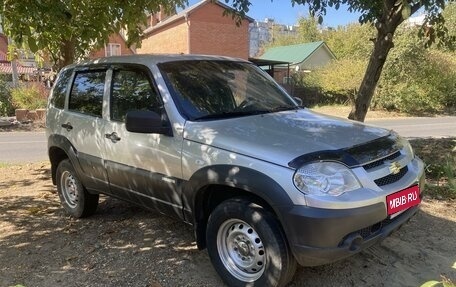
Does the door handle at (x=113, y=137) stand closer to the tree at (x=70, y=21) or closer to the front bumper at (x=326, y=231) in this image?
the tree at (x=70, y=21)

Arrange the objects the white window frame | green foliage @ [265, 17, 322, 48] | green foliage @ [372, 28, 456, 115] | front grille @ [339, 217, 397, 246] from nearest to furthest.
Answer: front grille @ [339, 217, 397, 246] < green foliage @ [372, 28, 456, 115] < the white window frame < green foliage @ [265, 17, 322, 48]

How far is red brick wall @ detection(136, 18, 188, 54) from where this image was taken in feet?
112

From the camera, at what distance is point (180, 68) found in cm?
418

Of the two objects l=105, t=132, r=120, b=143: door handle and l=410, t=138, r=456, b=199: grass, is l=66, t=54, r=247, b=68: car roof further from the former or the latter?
l=410, t=138, r=456, b=199: grass

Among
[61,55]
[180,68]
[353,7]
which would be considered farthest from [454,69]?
[180,68]

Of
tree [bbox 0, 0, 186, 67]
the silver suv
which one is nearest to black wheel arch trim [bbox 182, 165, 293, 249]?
the silver suv

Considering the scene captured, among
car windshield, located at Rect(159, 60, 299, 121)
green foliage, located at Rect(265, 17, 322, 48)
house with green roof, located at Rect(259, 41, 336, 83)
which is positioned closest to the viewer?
car windshield, located at Rect(159, 60, 299, 121)

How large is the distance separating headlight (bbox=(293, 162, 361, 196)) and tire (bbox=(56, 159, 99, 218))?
3.00 m

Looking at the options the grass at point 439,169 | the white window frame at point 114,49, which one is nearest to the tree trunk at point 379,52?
the grass at point 439,169

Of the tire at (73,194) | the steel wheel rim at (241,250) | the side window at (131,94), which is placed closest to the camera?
the steel wheel rim at (241,250)

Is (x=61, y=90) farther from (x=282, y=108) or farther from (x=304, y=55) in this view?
(x=304, y=55)

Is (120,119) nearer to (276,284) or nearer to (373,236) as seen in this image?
(276,284)

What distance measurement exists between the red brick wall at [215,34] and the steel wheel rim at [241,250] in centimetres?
3067

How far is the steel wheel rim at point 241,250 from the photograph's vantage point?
127 inches
